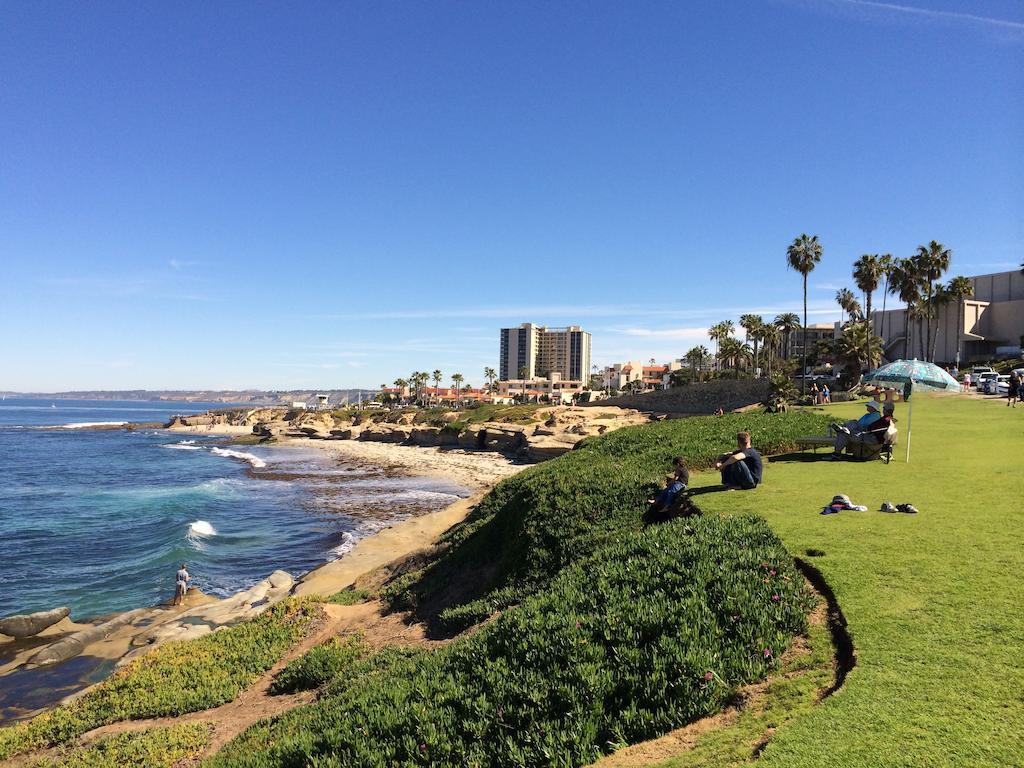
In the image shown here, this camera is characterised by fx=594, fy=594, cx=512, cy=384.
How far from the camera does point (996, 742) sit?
14.5 feet

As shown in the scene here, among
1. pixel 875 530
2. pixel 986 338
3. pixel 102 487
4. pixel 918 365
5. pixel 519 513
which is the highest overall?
pixel 986 338

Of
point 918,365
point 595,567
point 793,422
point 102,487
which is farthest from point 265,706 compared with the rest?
point 102,487

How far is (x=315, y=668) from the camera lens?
1075 centimetres

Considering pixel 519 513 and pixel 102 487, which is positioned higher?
pixel 519 513

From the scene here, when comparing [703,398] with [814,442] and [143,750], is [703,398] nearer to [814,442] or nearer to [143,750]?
[814,442]

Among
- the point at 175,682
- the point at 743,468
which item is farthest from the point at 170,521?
the point at 743,468

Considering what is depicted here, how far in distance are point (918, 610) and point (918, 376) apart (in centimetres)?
1055

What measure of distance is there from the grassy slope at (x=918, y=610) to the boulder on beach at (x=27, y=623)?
19.5 meters

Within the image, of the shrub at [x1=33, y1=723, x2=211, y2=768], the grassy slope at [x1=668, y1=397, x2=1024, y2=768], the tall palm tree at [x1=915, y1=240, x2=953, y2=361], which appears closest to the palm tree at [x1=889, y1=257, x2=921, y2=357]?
the tall palm tree at [x1=915, y1=240, x2=953, y2=361]

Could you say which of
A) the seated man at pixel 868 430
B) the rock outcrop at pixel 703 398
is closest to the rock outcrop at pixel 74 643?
the seated man at pixel 868 430

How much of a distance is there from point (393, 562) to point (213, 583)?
29.1 feet

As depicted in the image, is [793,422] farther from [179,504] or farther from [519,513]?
[179,504]

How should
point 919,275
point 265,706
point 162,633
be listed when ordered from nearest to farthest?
1. point 265,706
2. point 162,633
3. point 919,275

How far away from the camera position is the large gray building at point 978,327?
84062 mm
